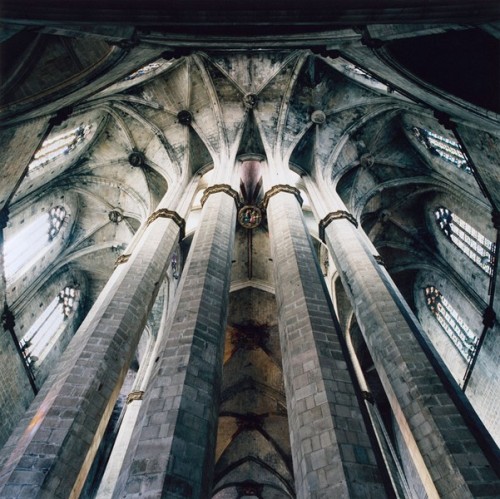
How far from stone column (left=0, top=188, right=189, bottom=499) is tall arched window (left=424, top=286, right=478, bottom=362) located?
1003 cm

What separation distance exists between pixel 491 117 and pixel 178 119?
9859 millimetres

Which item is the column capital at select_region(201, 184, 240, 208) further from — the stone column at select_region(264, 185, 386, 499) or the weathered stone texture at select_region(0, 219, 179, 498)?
the stone column at select_region(264, 185, 386, 499)

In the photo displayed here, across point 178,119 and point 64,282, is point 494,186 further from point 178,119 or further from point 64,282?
point 64,282

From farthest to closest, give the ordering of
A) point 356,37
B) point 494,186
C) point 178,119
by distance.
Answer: point 178,119 < point 494,186 < point 356,37

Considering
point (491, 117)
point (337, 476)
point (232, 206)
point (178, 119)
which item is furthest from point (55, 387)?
point (178, 119)

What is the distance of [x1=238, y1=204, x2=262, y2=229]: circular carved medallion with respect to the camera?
13.5 m

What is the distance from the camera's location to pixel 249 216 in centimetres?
1366

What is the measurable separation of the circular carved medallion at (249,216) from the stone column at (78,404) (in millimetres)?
6307

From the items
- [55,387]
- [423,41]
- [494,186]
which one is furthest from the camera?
[494,186]

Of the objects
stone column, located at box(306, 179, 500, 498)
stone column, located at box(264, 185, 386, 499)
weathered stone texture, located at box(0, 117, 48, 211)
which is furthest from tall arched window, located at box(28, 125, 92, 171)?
stone column, located at box(306, 179, 500, 498)

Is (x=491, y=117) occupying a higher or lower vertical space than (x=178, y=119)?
lower

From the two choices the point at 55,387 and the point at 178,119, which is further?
the point at 178,119

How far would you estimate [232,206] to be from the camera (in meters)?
9.27

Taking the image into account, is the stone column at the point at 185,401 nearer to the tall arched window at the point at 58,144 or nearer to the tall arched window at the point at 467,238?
the tall arched window at the point at 58,144
